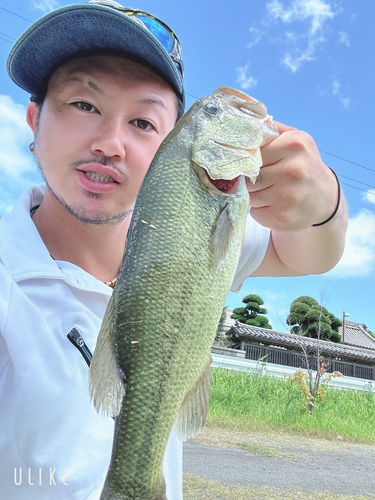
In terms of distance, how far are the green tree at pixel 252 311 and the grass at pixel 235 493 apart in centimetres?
1643

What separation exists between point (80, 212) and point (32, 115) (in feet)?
2.82

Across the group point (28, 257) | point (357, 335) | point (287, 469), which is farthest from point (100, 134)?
point (357, 335)

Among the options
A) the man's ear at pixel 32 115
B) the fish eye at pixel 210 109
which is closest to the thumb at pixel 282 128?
the fish eye at pixel 210 109

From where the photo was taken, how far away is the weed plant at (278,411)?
8.70 m

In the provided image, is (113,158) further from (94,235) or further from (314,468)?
(314,468)

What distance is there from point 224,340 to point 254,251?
57.4 ft

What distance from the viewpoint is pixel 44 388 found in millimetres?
1596

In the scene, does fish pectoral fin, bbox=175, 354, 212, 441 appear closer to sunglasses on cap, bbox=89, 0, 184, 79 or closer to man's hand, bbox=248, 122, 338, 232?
man's hand, bbox=248, 122, 338, 232

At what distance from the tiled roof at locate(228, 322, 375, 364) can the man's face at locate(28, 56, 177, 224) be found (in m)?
17.1

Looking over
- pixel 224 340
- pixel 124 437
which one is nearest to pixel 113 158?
pixel 124 437

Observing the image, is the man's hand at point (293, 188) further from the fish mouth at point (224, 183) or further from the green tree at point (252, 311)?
the green tree at point (252, 311)

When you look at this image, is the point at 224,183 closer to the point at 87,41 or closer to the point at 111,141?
the point at 111,141

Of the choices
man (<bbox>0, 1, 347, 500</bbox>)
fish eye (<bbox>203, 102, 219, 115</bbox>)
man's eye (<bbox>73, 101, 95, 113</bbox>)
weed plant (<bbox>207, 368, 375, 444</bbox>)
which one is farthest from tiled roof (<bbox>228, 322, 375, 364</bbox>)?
fish eye (<bbox>203, 102, 219, 115</bbox>)

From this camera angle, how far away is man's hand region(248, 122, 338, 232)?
151 cm
